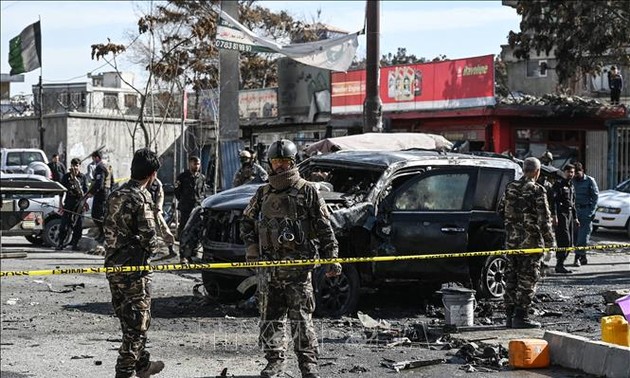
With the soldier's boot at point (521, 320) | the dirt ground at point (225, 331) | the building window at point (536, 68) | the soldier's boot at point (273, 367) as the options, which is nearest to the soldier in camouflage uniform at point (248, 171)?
the dirt ground at point (225, 331)

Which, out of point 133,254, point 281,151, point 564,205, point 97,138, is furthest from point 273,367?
point 97,138

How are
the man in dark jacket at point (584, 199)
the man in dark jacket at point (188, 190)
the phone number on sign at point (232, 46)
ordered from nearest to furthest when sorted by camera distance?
the man in dark jacket at point (584, 199) → the man in dark jacket at point (188, 190) → the phone number on sign at point (232, 46)

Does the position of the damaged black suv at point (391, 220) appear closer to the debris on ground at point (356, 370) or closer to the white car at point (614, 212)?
the debris on ground at point (356, 370)

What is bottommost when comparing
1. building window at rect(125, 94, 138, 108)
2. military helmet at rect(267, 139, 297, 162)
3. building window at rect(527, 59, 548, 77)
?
military helmet at rect(267, 139, 297, 162)

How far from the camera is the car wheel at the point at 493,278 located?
1214 centimetres

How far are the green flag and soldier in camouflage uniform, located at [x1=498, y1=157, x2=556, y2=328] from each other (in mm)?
26222

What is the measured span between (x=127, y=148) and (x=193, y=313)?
3077cm

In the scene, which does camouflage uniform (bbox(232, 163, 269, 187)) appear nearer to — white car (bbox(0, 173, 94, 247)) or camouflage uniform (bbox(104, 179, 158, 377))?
white car (bbox(0, 173, 94, 247))

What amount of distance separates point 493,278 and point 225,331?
364cm

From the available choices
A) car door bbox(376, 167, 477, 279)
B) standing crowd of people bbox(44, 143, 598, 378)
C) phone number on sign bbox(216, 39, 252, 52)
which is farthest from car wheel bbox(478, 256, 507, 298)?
phone number on sign bbox(216, 39, 252, 52)

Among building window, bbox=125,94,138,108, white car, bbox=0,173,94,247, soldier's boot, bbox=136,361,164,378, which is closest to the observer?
soldier's boot, bbox=136,361,164,378

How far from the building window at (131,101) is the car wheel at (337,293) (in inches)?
1669

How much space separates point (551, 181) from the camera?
16.5 m

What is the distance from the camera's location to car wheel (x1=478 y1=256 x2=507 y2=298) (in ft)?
39.8
